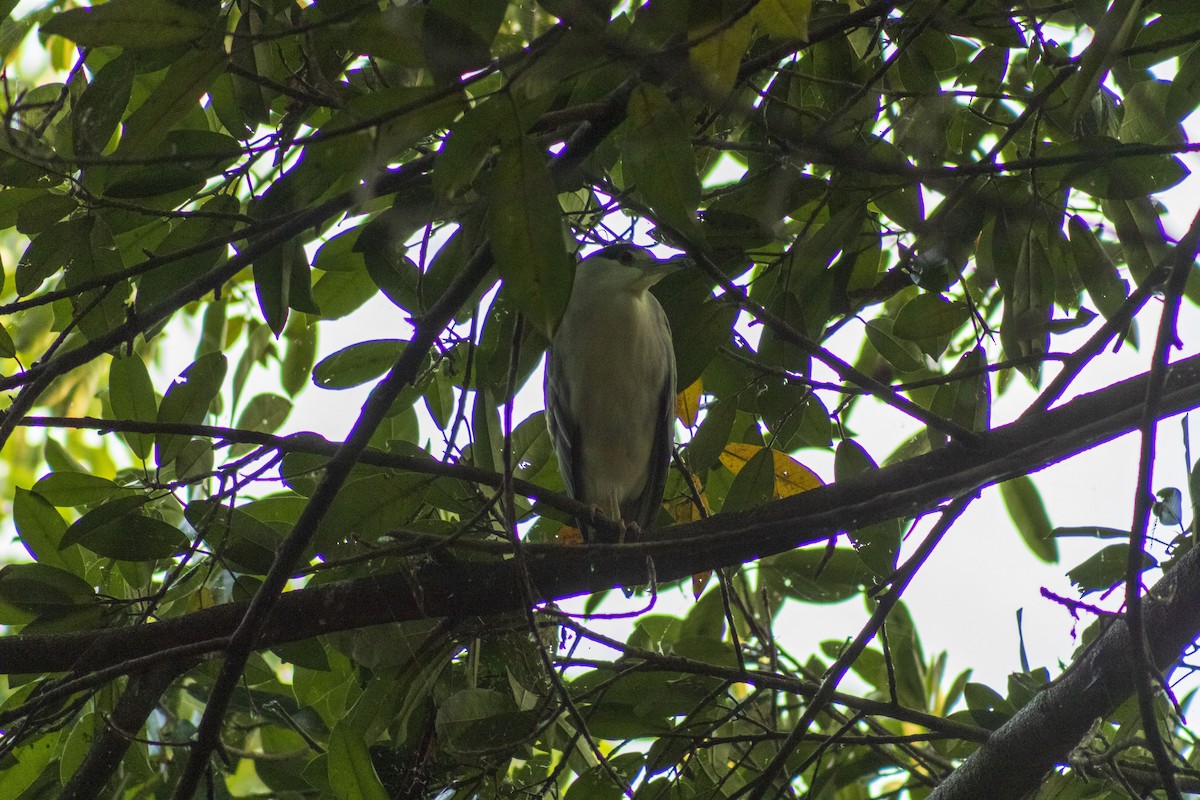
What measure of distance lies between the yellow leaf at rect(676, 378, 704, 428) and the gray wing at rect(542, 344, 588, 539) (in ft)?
3.08

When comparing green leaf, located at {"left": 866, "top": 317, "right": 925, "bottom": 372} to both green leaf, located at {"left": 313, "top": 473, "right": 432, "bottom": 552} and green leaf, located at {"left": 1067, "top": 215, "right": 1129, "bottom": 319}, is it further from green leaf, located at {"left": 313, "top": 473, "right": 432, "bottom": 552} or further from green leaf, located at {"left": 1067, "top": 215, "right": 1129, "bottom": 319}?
green leaf, located at {"left": 313, "top": 473, "right": 432, "bottom": 552}

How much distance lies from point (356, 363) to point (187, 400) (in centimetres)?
44

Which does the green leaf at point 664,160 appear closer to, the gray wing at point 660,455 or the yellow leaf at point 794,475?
the yellow leaf at point 794,475

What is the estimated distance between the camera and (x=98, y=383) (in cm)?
441

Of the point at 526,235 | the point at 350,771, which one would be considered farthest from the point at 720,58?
the point at 350,771

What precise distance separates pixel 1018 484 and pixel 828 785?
3.40 ft

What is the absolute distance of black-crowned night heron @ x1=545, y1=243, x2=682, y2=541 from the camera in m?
4.24

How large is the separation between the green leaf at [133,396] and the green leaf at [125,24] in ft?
4.43

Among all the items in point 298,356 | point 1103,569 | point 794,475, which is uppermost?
point 298,356

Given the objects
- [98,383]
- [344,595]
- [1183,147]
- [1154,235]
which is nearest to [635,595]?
[344,595]

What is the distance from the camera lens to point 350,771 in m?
1.98

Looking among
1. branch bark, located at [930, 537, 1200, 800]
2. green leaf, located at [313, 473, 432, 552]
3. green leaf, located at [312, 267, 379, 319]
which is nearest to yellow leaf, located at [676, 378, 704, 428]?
green leaf, located at [312, 267, 379, 319]

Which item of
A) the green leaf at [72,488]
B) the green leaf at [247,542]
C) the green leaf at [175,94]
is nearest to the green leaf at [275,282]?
the green leaf at [247,542]

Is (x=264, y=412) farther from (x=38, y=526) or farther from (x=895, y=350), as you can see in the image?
(x=895, y=350)
